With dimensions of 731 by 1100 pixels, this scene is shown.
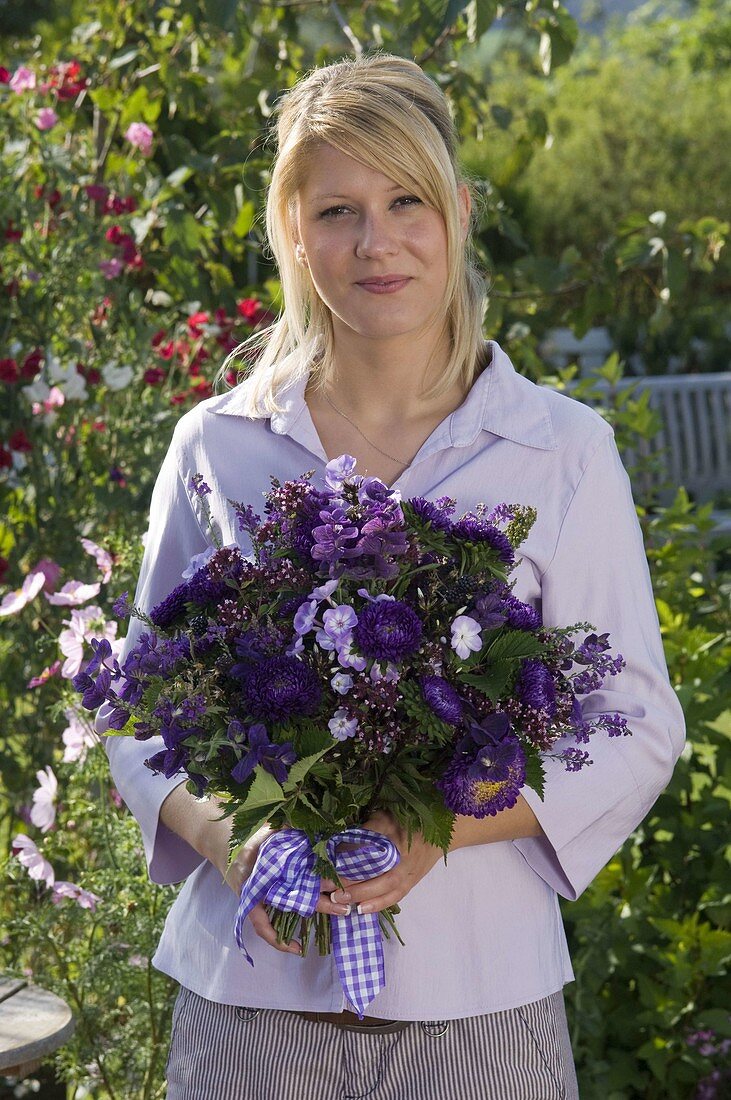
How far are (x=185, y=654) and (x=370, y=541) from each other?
25 centimetres

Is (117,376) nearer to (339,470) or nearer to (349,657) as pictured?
(339,470)

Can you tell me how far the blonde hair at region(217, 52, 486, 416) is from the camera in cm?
165

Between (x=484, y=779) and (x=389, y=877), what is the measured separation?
19 cm

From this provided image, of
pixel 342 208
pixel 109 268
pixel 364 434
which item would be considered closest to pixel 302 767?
pixel 364 434

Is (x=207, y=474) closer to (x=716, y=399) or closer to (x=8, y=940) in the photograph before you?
(x=8, y=940)

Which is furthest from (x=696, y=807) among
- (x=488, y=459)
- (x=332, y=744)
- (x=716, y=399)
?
(x=716, y=399)

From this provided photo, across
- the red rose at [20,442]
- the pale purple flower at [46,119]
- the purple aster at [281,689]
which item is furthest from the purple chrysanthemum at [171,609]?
the pale purple flower at [46,119]

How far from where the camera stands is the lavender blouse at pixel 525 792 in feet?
5.13

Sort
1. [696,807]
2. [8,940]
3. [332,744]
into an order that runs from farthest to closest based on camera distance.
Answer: [8,940] < [696,807] < [332,744]

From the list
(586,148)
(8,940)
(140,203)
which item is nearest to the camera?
(8,940)

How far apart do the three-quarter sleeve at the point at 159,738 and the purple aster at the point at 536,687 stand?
1.80 feet

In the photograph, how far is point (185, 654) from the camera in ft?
4.66

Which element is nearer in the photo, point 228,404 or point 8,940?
point 228,404

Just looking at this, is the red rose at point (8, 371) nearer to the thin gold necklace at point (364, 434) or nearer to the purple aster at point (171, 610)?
the thin gold necklace at point (364, 434)
